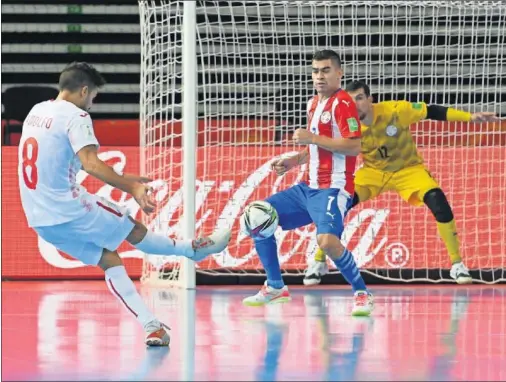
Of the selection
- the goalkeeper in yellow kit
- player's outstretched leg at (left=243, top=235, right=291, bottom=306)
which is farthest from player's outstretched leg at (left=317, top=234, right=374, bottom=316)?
the goalkeeper in yellow kit

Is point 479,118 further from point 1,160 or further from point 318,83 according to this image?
point 1,160

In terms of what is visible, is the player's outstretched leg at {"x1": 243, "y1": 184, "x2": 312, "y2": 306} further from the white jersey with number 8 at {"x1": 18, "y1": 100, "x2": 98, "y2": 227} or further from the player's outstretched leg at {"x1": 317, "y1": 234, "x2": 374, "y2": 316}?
the white jersey with number 8 at {"x1": 18, "y1": 100, "x2": 98, "y2": 227}

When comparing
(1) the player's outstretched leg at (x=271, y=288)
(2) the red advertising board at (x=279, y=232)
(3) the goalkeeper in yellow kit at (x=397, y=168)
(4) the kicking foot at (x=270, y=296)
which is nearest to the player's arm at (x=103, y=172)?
(1) the player's outstretched leg at (x=271, y=288)

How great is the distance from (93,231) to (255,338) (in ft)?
3.73

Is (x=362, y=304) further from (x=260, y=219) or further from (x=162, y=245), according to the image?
(x=162, y=245)

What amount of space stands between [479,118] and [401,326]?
278cm

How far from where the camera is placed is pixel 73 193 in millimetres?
6859

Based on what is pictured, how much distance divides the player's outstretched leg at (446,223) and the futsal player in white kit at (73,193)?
13.9ft

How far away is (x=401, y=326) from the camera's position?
7.98 m

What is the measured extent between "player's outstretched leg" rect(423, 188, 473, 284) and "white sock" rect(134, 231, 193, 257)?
3.74 m

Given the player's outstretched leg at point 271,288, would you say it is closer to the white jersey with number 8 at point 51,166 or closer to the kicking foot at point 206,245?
the kicking foot at point 206,245

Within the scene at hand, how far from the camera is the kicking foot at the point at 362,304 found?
342 inches

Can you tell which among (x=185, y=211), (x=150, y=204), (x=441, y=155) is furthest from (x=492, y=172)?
(x=150, y=204)

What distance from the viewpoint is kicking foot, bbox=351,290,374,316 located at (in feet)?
28.5
